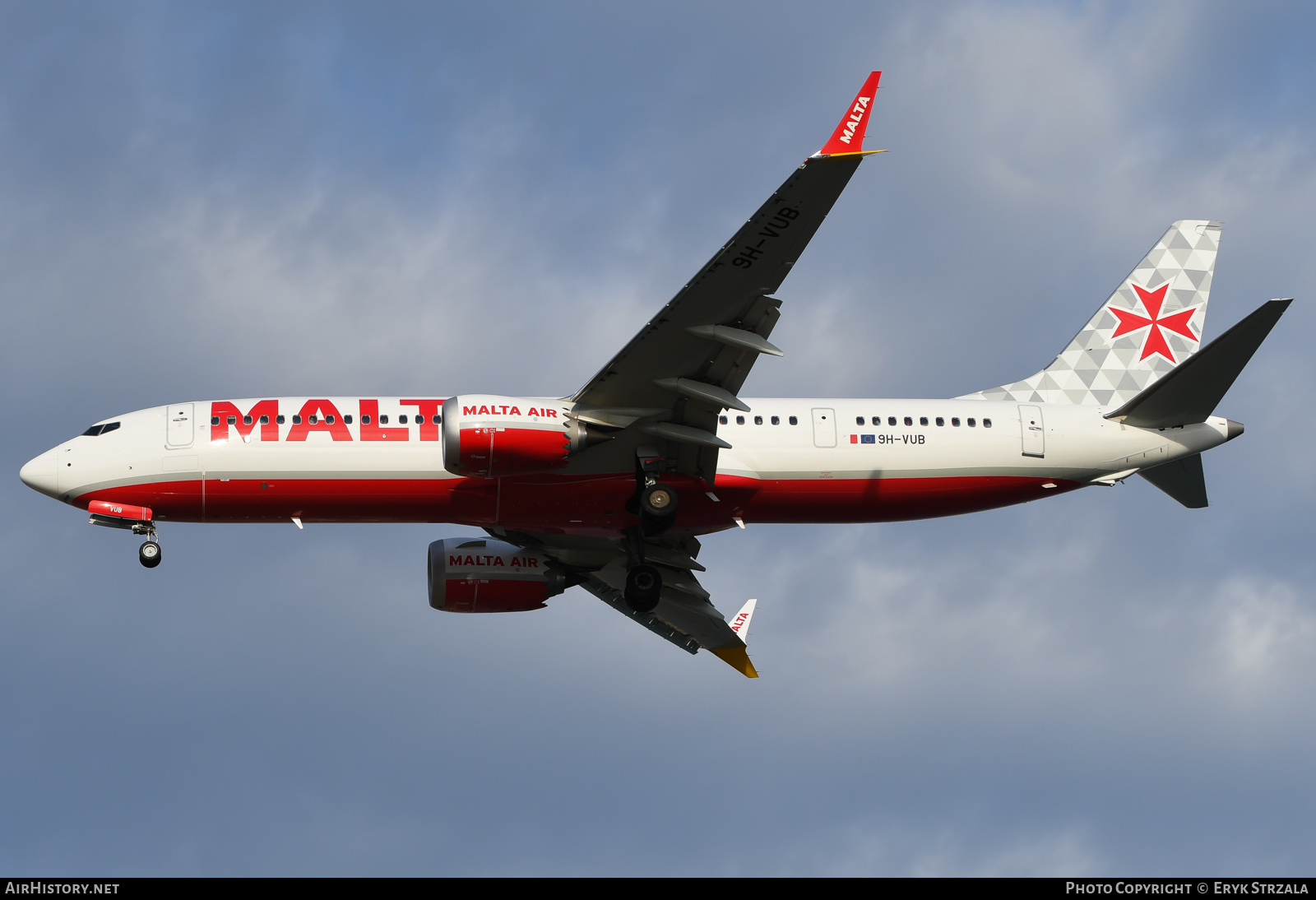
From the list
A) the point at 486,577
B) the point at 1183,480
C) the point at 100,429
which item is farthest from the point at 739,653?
the point at 100,429

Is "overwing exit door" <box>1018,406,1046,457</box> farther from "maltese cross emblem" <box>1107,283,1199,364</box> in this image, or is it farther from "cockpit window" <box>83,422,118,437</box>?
"cockpit window" <box>83,422,118,437</box>

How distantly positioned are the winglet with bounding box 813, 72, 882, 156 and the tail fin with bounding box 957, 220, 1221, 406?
1582cm

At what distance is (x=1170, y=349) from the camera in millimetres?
51750

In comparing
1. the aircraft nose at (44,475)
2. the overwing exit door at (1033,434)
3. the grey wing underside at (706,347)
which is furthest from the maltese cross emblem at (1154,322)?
the aircraft nose at (44,475)

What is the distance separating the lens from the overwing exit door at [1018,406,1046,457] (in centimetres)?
4584

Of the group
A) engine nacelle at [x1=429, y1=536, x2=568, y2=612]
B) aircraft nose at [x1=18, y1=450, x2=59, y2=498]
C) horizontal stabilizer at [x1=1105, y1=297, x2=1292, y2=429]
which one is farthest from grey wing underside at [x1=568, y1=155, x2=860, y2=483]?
aircraft nose at [x1=18, y1=450, x2=59, y2=498]

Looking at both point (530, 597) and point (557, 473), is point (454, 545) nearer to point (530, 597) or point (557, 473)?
point (530, 597)

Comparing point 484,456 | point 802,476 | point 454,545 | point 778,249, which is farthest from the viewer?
point 454,545

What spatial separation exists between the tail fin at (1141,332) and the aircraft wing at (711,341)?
444 inches
